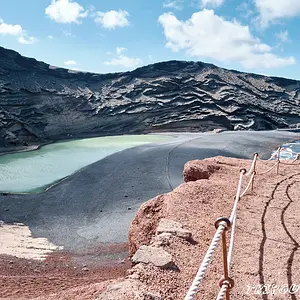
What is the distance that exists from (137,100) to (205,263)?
46.2 metres

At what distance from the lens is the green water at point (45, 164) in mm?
19328

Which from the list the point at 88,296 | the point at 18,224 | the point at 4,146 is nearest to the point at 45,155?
the point at 4,146

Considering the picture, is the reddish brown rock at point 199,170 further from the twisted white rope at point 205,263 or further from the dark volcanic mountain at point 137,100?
the dark volcanic mountain at point 137,100

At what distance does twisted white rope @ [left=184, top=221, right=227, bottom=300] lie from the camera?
2.44m

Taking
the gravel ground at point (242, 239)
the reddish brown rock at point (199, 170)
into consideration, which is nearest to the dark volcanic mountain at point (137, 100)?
the reddish brown rock at point (199, 170)

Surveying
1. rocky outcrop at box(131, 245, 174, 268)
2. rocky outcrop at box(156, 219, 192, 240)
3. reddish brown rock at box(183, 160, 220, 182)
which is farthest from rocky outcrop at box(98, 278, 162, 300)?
reddish brown rock at box(183, 160, 220, 182)

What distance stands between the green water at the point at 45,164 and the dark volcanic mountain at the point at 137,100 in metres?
6.98

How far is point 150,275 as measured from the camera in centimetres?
412

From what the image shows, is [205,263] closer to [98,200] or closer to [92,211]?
[92,211]

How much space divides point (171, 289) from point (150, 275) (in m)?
0.33

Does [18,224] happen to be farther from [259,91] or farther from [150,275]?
[259,91]

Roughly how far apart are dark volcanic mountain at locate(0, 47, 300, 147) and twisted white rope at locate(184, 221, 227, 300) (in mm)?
37633

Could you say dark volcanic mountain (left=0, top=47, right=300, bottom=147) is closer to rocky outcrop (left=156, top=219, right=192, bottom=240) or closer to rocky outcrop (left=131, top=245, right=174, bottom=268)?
rocky outcrop (left=156, top=219, right=192, bottom=240)

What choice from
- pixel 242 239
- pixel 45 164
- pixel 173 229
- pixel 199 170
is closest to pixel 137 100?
pixel 45 164
